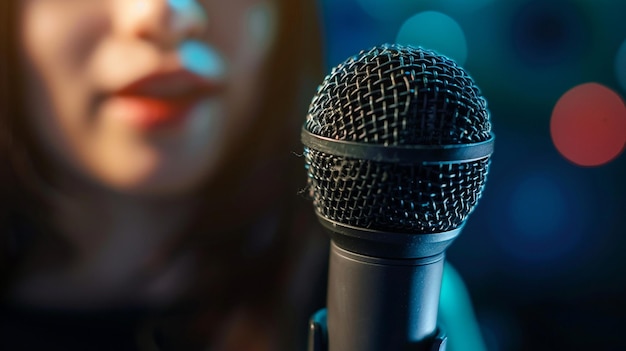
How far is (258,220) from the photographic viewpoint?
3.21ft

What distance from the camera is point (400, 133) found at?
0.46m

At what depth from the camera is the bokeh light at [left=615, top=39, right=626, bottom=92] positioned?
0.89 metres

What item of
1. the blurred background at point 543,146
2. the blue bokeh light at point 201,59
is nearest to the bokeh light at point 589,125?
the blurred background at point 543,146

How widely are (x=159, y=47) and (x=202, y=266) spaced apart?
0.43 m

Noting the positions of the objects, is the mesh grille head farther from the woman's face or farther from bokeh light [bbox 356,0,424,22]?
bokeh light [bbox 356,0,424,22]

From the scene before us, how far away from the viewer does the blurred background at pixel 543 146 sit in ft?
2.97

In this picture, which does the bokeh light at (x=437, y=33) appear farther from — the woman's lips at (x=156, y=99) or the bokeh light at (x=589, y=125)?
the woman's lips at (x=156, y=99)

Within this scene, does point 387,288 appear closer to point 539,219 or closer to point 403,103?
point 403,103

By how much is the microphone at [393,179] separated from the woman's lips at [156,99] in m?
0.32

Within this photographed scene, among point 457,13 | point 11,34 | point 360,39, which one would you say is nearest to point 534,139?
point 457,13

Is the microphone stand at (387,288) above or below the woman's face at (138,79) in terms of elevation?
below

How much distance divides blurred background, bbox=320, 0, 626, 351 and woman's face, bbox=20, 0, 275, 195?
8.7 inches

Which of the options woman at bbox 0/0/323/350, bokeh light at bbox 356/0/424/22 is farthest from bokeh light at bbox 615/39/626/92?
woman at bbox 0/0/323/350

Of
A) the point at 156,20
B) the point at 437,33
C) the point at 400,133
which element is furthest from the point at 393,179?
the point at 437,33
